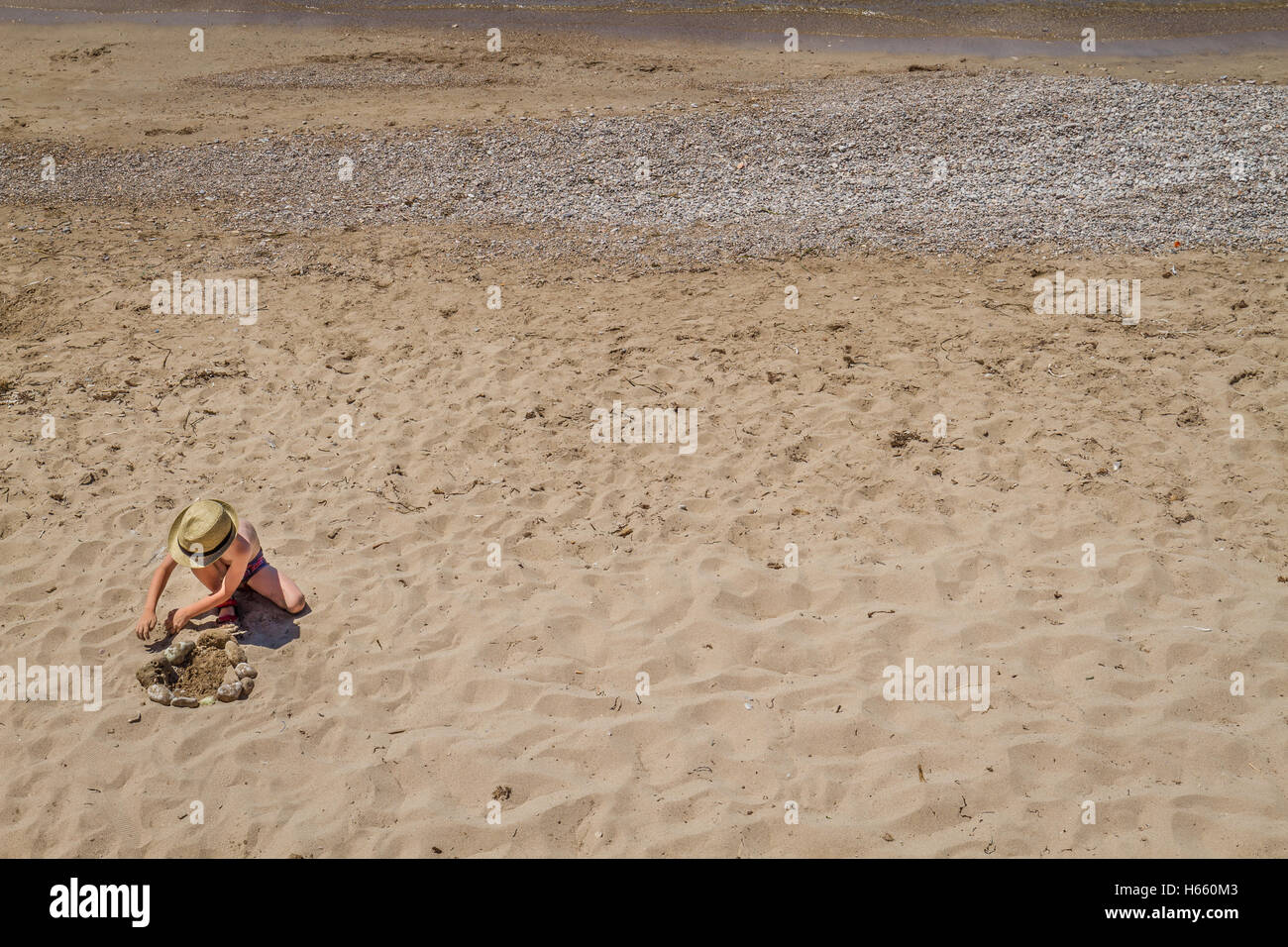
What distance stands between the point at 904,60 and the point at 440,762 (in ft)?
45.2

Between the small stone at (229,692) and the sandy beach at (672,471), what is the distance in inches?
3.3

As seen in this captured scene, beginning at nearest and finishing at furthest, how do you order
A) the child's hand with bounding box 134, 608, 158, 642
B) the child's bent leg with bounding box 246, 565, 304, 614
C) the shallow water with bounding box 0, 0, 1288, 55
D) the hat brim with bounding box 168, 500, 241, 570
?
the hat brim with bounding box 168, 500, 241, 570
the child's hand with bounding box 134, 608, 158, 642
the child's bent leg with bounding box 246, 565, 304, 614
the shallow water with bounding box 0, 0, 1288, 55

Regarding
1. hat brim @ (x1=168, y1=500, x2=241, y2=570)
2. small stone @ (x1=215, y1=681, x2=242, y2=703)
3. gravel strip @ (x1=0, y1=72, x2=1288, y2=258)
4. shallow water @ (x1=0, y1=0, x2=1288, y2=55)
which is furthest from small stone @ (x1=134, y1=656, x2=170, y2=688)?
shallow water @ (x1=0, y1=0, x2=1288, y2=55)

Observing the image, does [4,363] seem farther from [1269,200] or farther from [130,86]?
[1269,200]

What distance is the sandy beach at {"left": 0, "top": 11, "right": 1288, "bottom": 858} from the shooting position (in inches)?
178

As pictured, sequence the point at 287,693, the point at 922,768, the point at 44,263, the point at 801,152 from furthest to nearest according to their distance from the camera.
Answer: the point at 801,152, the point at 44,263, the point at 287,693, the point at 922,768

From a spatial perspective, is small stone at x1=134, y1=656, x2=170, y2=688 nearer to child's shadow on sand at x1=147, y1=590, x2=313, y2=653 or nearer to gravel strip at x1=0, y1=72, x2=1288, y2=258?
child's shadow on sand at x1=147, y1=590, x2=313, y2=653

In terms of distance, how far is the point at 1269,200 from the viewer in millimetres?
9352

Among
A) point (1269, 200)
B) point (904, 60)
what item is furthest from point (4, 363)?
point (904, 60)

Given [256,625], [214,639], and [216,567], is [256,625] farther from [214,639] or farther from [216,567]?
[216,567]

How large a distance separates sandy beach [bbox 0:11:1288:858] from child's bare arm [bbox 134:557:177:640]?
146mm

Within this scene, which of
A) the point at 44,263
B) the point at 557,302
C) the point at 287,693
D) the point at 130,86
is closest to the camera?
the point at 287,693

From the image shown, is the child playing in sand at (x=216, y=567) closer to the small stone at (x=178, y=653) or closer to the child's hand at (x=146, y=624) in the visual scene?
the child's hand at (x=146, y=624)

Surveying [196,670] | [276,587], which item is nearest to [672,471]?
[276,587]
